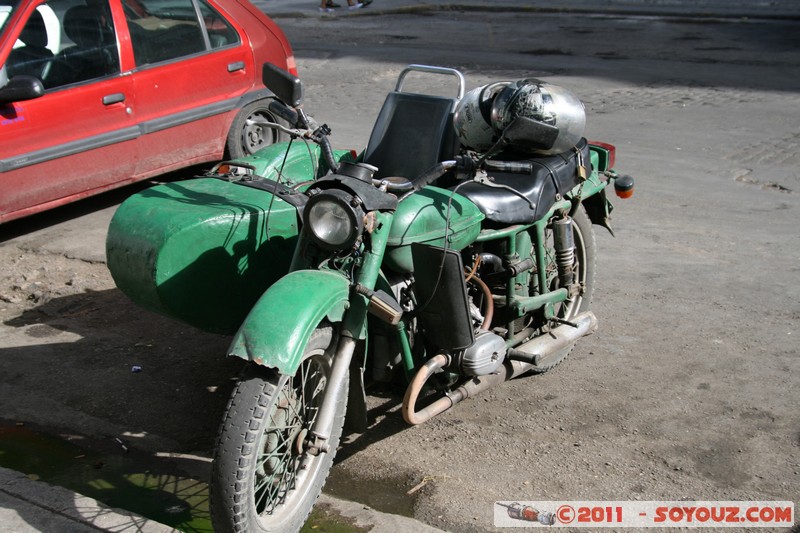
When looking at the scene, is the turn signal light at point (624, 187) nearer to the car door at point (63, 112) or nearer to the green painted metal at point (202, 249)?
the green painted metal at point (202, 249)

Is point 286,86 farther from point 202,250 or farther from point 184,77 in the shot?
point 184,77

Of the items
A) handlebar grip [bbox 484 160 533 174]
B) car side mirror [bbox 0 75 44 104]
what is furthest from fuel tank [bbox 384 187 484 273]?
car side mirror [bbox 0 75 44 104]

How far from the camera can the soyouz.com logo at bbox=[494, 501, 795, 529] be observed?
3664 mm

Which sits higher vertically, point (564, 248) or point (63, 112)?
point (63, 112)

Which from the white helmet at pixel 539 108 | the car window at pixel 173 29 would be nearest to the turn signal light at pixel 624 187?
the white helmet at pixel 539 108

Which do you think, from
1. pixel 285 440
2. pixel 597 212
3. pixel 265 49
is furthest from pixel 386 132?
pixel 265 49

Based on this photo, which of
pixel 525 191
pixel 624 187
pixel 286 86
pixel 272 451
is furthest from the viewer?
pixel 624 187

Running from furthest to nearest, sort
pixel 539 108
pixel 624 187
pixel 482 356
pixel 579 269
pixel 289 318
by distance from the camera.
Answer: pixel 579 269 → pixel 624 187 → pixel 539 108 → pixel 482 356 → pixel 289 318

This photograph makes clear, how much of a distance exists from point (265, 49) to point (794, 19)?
13.8m

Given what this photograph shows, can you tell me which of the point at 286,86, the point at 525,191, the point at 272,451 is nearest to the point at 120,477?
the point at 272,451

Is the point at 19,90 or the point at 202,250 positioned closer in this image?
the point at 202,250

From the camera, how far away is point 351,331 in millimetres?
3562

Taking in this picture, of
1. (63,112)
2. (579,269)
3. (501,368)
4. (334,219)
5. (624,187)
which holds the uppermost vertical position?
(334,219)

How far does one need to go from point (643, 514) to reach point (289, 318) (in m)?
1.65
